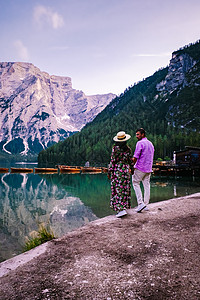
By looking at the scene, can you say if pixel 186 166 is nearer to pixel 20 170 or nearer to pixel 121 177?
pixel 121 177

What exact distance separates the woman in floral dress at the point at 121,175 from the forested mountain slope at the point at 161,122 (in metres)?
76.3

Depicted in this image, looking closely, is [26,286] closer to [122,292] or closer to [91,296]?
[91,296]

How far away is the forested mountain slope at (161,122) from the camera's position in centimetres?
9788

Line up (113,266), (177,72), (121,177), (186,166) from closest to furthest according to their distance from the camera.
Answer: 1. (113,266)
2. (121,177)
3. (186,166)
4. (177,72)

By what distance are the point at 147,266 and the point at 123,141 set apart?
365 centimetres

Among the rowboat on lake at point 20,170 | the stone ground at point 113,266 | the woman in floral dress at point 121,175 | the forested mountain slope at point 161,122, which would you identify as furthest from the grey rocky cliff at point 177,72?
the stone ground at point 113,266

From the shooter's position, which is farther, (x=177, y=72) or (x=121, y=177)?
(x=177, y=72)

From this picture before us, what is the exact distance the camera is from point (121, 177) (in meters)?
6.24

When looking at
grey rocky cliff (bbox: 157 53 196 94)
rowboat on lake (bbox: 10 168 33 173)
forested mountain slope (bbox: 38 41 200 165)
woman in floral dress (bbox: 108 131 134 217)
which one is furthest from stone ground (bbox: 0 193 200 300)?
grey rocky cliff (bbox: 157 53 196 94)

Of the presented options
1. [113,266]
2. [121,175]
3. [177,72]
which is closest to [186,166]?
[121,175]

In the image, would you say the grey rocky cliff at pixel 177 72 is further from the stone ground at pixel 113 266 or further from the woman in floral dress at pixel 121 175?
the stone ground at pixel 113 266

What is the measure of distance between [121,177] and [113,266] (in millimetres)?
3175

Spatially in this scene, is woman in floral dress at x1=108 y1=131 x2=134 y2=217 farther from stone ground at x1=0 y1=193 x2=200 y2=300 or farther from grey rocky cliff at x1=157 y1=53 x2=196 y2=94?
grey rocky cliff at x1=157 y1=53 x2=196 y2=94

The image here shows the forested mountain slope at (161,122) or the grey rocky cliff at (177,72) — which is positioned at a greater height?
the grey rocky cliff at (177,72)
